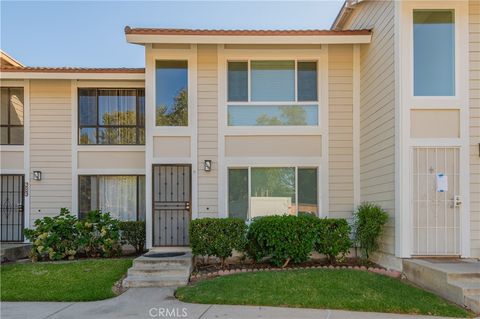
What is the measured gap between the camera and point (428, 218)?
7.77 meters

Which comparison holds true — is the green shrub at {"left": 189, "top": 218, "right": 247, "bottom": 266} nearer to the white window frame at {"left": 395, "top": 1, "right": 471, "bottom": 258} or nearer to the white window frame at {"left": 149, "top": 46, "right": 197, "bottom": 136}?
the white window frame at {"left": 149, "top": 46, "right": 197, "bottom": 136}

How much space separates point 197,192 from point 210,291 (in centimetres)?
335

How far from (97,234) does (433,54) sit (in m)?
8.34

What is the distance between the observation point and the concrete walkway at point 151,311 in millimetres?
5750

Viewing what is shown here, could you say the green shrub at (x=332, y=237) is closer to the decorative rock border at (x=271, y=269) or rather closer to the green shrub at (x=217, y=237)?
the decorative rock border at (x=271, y=269)

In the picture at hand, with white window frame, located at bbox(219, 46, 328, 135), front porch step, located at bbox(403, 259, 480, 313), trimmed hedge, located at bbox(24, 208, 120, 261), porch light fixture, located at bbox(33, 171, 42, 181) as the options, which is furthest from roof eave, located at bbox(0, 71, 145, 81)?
front porch step, located at bbox(403, 259, 480, 313)

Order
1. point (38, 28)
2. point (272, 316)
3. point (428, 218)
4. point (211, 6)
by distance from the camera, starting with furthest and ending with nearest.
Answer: point (38, 28)
point (211, 6)
point (428, 218)
point (272, 316)

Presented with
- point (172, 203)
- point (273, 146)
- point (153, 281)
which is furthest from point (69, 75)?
point (153, 281)

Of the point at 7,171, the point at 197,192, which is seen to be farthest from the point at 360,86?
the point at 7,171

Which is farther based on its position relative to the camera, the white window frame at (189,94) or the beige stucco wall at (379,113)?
the white window frame at (189,94)

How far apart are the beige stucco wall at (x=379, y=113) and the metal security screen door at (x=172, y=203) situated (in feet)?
13.7

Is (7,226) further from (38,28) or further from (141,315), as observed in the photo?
(38,28)

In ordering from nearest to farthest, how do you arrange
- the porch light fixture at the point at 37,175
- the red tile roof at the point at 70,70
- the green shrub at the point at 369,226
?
the green shrub at the point at 369,226 < the red tile roof at the point at 70,70 < the porch light fixture at the point at 37,175

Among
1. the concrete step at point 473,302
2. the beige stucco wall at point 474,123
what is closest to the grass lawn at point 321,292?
the concrete step at point 473,302
